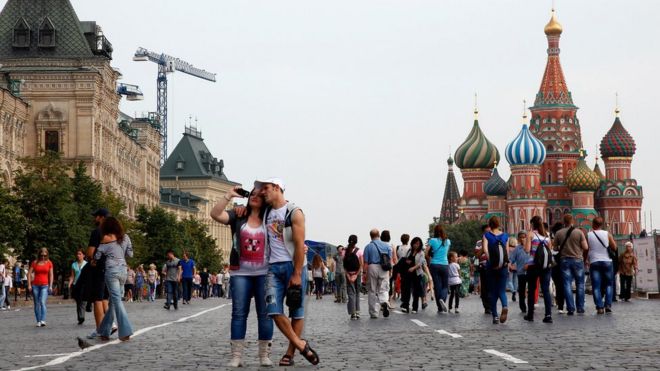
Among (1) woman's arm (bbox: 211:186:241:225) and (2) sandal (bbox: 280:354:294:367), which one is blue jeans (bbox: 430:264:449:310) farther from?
(1) woman's arm (bbox: 211:186:241:225)

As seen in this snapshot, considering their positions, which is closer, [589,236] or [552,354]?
[552,354]

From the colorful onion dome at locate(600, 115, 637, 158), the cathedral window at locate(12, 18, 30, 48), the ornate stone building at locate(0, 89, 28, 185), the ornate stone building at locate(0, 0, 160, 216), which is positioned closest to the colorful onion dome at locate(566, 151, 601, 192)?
the colorful onion dome at locate(600, 115, 637, 158)

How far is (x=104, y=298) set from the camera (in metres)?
18.1

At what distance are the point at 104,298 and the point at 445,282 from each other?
33.3ft

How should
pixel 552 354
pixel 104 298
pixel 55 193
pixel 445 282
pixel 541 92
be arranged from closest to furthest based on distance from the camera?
pixel 552 354
pixel 104 298
pixel 445 282
pixel 55 193
pixel 541 92

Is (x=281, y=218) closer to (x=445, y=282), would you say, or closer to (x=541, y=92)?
(x=445, y=282)

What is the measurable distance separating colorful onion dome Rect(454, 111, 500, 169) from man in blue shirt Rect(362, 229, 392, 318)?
171m

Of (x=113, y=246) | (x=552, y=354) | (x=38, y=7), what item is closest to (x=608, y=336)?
(x=552, y=354)

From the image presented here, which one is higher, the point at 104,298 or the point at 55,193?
the point at 55,193

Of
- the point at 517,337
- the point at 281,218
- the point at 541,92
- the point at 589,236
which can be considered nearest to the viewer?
the point at 281,218

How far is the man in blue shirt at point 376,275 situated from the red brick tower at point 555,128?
156 meters

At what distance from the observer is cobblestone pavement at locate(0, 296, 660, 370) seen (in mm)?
12484

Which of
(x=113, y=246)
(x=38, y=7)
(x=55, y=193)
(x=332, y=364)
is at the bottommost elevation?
(x=332, y=364)

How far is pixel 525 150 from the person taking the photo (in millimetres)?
172750
